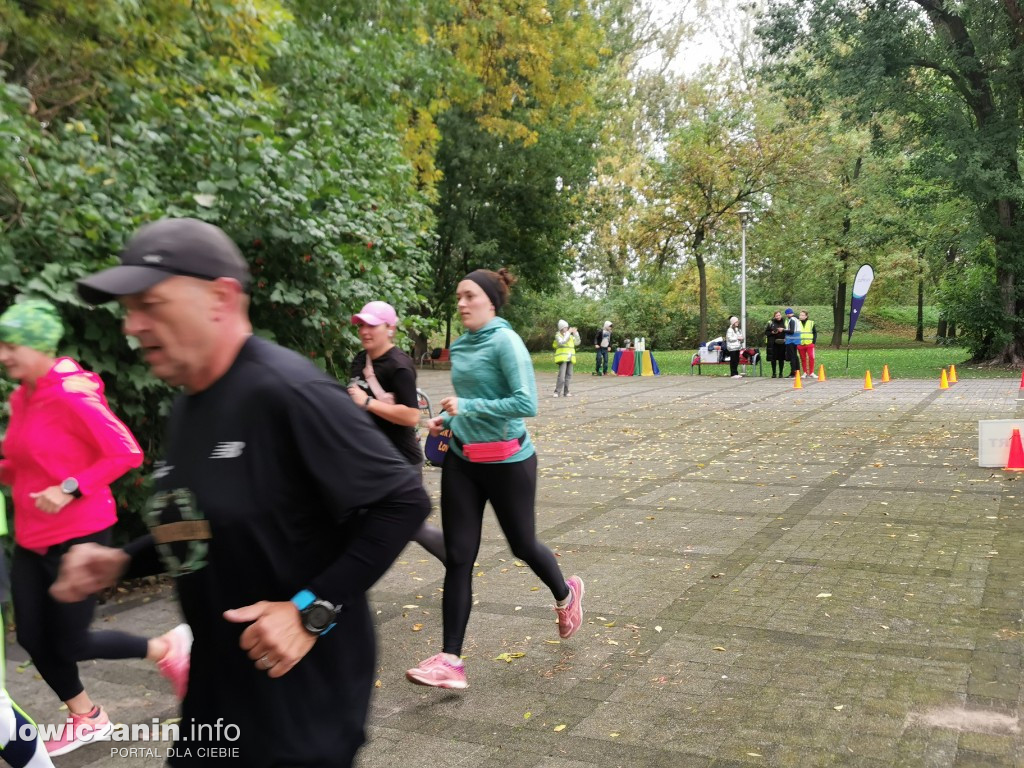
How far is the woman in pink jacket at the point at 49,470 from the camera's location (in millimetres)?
3555

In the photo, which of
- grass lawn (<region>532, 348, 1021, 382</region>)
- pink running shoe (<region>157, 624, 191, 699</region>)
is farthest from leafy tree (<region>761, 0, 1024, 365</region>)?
pink running shoe (<region>157, 624, 191, 699</region>)

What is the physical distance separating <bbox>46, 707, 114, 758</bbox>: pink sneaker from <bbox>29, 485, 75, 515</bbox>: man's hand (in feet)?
3.14

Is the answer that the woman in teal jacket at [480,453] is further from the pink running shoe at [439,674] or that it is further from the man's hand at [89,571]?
the man's hand at [89,571]

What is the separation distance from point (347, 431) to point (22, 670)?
399 centimetres

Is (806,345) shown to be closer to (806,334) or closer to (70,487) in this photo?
(806,334)

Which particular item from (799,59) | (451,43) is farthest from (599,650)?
(799,59)

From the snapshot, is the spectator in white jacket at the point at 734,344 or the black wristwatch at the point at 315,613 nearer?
the black wristwatch at the point at 315,613

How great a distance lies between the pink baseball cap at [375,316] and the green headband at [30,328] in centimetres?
172

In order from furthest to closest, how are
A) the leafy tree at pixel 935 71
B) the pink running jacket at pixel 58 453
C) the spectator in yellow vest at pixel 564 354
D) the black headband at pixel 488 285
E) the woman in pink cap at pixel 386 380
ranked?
the leafy tree at pixel 935 71 → the spectator in yellow vest at pixel 564 354 → the woman in pink cap at pixel 386 380 → the black headband at pixel 488 285 → the pink running jacket at pixel 58 453

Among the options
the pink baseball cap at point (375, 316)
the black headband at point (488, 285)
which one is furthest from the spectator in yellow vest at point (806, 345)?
the black headband at point (488, 285)

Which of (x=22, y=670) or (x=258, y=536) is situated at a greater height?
(x=258, y=536)

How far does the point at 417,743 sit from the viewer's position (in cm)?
379

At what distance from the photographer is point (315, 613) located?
1.83m

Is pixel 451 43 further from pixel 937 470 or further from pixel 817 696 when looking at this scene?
pixel 817 696
